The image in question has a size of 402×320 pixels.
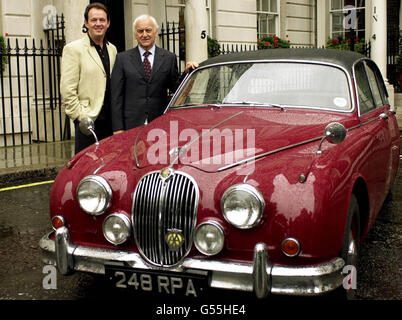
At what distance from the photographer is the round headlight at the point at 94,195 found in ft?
11.4

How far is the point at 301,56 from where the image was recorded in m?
4.84

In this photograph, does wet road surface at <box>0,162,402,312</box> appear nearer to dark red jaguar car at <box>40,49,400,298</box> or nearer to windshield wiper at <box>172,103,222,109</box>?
dark red jaguar car at <box>40,49,400,298</box>

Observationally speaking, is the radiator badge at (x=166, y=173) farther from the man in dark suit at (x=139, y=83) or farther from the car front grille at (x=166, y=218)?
the man in dark suit at (x=139, y=83)

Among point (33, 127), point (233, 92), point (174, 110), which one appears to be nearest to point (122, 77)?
point (174, 110)

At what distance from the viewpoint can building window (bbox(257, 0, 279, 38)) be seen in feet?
60.6

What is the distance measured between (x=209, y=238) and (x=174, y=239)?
21 cm

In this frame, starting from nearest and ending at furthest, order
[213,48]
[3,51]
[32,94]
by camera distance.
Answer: [3,51], [32,94], [213,48]

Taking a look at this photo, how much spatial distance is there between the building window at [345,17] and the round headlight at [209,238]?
16818 mm

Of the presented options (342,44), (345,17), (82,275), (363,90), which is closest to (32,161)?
(82,275)

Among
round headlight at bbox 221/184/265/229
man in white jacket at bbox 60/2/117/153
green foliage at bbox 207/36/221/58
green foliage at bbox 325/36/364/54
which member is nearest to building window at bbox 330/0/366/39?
green foliage at bbox 325/36/364/54

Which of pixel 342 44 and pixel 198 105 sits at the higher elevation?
pixel 342 44

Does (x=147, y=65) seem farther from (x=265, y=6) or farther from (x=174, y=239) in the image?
(x=265, y=6)

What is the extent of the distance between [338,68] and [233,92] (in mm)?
870

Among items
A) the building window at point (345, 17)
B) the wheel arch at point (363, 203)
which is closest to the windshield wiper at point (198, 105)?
the wheel arch at point (363, 203)
